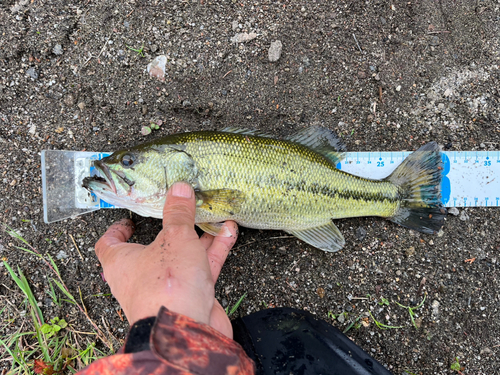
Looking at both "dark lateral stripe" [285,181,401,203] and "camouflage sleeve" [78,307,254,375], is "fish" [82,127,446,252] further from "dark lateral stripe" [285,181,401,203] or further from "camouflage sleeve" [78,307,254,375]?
"camouflage sleeve" [78,307,254,375]

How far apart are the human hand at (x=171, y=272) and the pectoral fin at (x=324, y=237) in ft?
3.88

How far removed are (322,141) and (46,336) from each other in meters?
3.50

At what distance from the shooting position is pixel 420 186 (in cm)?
313

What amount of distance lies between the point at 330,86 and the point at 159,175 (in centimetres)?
209

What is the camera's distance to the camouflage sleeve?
1.56 metres

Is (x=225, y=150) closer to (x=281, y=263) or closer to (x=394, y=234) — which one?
(x=281, y=263)

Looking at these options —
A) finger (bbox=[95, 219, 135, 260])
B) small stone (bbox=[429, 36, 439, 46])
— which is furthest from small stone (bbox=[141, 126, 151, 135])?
small stone (bbox=[429, 36, 439, 46])

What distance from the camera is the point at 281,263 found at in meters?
3.26

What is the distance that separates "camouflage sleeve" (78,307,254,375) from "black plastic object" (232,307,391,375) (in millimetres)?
947

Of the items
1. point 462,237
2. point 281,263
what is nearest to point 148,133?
point 281,263

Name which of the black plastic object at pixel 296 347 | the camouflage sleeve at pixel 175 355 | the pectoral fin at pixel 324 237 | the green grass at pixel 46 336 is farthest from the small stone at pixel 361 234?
the green grass at pixel 46 336

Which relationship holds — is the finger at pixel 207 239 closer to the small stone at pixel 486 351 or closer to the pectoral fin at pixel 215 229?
the pectoral fin at pixel 215 229

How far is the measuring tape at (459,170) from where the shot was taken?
3.30m

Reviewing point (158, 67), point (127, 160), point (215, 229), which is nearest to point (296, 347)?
point (215, 229)
